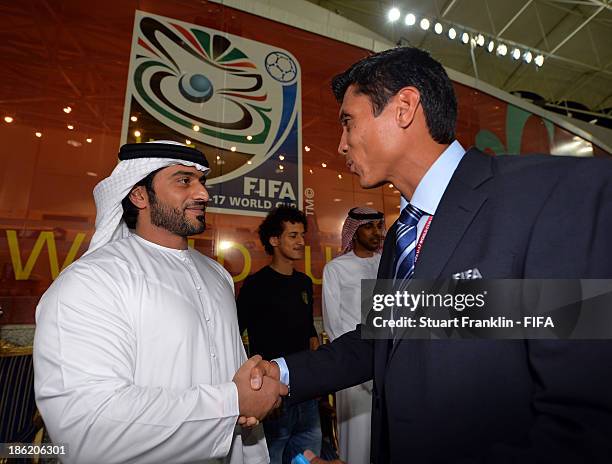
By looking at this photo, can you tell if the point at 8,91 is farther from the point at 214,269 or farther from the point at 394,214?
the point at 394,214

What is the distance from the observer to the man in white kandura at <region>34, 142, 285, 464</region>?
1.07 meters

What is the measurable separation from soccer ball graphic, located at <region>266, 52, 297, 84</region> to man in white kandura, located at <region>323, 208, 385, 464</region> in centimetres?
209

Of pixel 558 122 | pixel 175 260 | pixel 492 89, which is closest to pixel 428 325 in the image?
pixel 175 260

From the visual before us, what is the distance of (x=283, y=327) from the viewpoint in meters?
2.64

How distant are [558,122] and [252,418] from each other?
899cm

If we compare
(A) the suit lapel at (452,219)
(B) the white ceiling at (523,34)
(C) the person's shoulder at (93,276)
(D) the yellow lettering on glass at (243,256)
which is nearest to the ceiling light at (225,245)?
(D) the yellow lettering on glass at (243,256)

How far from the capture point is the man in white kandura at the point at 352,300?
271cm

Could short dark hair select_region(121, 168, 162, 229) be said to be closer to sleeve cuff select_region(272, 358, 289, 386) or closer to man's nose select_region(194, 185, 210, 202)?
man's nose select_region(194, 185, 210, 202)

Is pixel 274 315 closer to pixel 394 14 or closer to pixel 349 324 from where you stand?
pixel 349 324

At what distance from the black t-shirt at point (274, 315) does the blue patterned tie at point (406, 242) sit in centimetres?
167

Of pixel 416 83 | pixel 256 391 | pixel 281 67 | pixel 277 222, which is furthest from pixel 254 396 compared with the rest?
pixel 281 67

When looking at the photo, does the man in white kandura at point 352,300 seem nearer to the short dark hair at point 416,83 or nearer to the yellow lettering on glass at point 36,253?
the short dark hair at point 416,83

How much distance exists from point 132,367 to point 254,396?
43 cm

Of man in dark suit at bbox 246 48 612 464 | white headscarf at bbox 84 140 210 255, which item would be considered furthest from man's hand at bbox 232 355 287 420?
white headscarf at bbox 84 140 210 255
